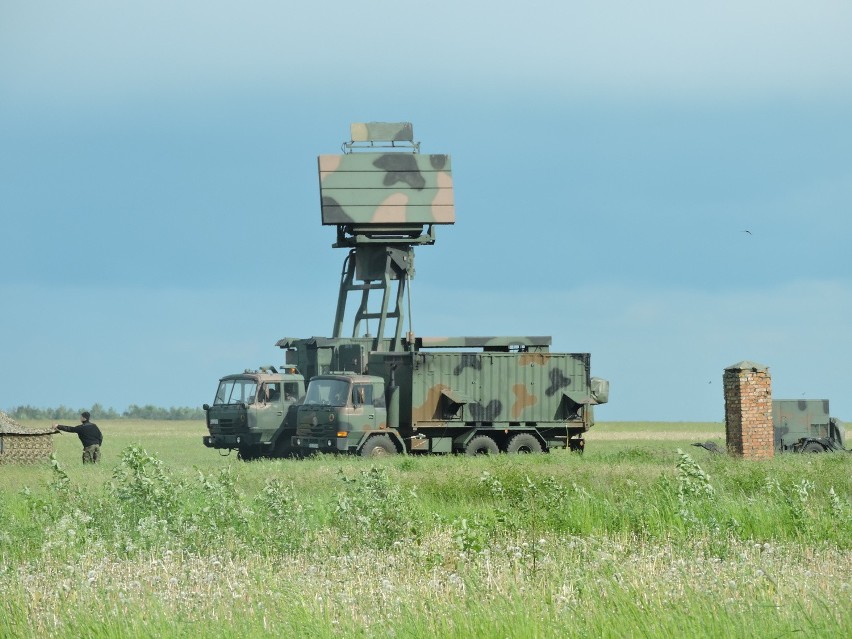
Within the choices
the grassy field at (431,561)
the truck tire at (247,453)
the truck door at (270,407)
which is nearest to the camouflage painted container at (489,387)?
the truck door at (270,407)

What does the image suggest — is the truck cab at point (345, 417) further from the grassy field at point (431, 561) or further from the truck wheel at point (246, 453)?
the grassy field at point (431, 561)

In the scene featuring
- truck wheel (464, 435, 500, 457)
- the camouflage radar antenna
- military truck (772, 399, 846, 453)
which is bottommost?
truck wheel (464, 435, 500, 457)

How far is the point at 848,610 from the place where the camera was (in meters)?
7.36

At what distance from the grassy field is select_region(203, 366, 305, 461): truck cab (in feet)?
41.0

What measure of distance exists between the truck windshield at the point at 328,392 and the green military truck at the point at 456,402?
0.03 metres

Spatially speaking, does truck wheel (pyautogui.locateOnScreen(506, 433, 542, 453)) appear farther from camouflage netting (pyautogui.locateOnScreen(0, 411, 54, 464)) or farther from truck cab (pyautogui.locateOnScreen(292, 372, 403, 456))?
camouflage netting (pyautogui.locateOnScreen(0, 411, 54, 464))

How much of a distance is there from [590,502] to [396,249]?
2009 cm

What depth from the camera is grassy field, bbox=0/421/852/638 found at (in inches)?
294

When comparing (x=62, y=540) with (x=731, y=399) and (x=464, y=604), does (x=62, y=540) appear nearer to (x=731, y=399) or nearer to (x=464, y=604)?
(x=464, y=604)

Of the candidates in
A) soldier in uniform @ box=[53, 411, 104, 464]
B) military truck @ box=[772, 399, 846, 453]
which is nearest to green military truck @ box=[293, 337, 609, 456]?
soldier in uniform @ box=[53, 411, 104, 464]

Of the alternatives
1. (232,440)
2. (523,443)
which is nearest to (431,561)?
(523,443)

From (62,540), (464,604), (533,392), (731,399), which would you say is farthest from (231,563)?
(533,392)

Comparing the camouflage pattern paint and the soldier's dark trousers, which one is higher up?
the camouflage pattern paint

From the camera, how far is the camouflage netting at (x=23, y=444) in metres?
28.4
